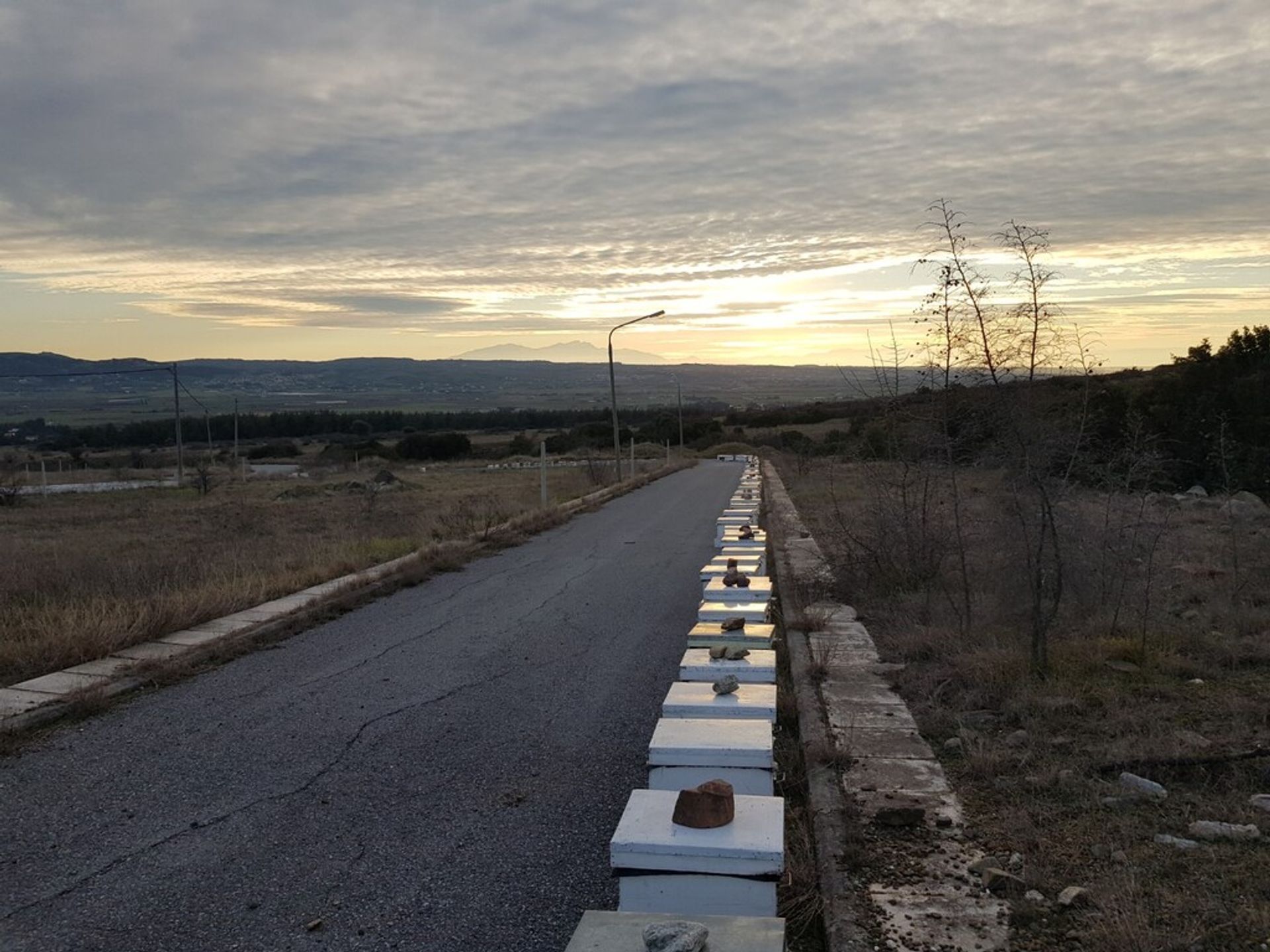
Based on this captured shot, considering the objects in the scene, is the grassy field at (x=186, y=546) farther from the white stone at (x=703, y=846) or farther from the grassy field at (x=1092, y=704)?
the grassy field at (x=1092, y=704)

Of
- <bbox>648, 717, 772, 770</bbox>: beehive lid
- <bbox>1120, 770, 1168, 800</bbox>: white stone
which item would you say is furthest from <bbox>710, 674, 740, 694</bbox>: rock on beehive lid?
<bbox>1120, 770, 1168, 800</bbox>: white stone

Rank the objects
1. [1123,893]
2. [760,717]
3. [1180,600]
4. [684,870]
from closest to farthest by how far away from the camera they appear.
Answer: [684,870], [1123,893], [760,717], [1180,600]

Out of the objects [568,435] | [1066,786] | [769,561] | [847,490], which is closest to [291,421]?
[568,435]

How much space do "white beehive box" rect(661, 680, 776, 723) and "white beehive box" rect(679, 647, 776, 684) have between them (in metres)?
0.28

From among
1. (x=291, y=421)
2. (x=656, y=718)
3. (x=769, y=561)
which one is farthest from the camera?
(x=291, y=421)

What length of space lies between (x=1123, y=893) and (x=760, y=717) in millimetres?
1479

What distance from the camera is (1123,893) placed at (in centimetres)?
346

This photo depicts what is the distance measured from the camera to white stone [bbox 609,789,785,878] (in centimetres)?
306

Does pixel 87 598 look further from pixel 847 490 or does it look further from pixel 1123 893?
pixel 847 490

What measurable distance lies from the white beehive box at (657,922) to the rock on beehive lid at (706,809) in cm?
37

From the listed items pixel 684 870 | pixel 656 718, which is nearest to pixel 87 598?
pixel 656 718

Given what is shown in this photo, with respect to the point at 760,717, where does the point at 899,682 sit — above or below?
below

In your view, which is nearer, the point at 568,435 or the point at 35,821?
the point at 35,821

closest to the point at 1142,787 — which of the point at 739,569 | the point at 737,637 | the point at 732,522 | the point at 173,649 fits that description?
the point at 737,637
